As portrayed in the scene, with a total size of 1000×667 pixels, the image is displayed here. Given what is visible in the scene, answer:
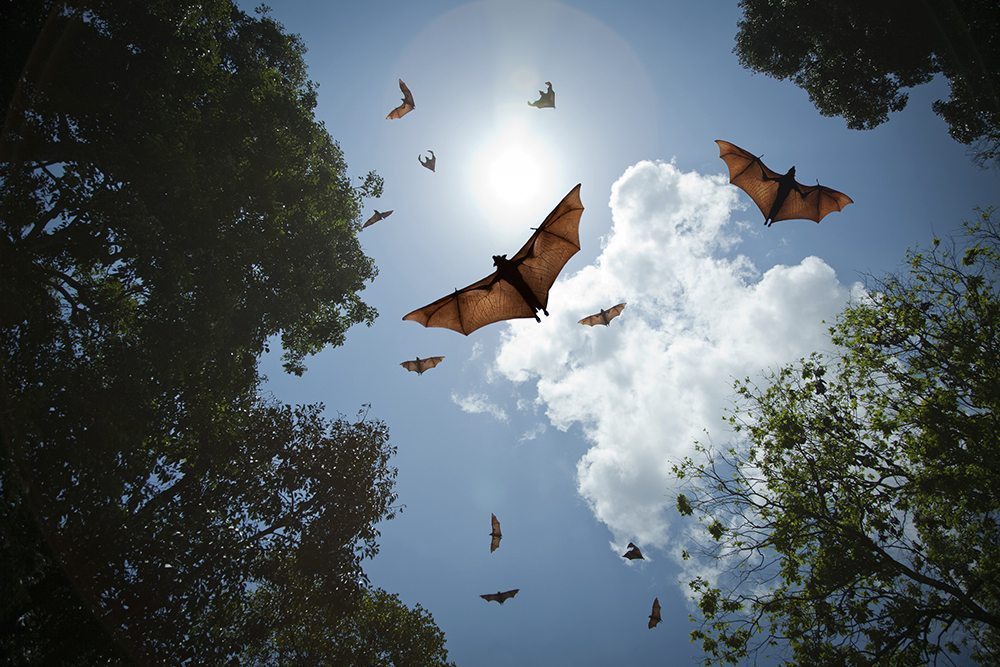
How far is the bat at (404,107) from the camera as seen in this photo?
13125mm

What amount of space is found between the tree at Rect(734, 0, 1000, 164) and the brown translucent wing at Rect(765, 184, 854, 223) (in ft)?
14.4

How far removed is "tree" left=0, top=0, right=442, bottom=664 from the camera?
7398mm

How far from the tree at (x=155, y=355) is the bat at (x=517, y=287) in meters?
5.36

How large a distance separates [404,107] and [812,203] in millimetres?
12323

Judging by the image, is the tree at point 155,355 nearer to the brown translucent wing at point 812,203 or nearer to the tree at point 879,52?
the brown translucent wing at point 812,203

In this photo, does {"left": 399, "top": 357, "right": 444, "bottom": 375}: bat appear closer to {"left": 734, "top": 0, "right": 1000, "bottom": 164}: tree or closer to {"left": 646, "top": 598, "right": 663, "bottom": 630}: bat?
{"left": 646, "top": 598, "right": 663, "bottom": 630}: bat

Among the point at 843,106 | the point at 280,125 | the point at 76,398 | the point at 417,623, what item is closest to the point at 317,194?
the point at 280,125

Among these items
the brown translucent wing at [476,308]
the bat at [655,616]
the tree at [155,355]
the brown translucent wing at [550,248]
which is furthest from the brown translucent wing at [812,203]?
the tree at [155,355]

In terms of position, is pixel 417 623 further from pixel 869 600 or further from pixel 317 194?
pixel 317 194

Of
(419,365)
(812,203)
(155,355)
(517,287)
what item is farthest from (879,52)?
(155,355)

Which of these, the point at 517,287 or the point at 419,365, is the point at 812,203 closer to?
the point at 517,287

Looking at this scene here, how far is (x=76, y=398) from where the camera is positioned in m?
7.47

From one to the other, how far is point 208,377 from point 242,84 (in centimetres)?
814

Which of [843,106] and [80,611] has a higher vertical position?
[843,106]
